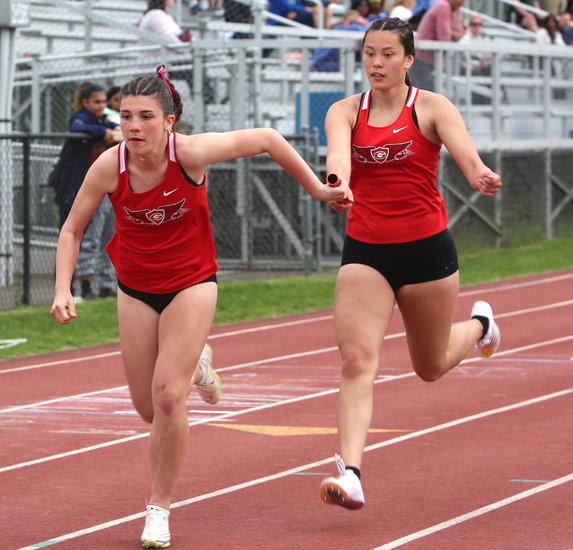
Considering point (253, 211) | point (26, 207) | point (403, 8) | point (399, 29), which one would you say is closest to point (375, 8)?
point (403, 8)

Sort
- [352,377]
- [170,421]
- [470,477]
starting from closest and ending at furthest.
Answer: [170,421]
[352,377]
[470,477]

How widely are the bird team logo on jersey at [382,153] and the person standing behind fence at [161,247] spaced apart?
355 mm

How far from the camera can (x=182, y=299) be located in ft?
18.6

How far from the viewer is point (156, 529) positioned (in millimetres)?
5496

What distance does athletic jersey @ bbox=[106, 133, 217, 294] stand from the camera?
5621 millimetres

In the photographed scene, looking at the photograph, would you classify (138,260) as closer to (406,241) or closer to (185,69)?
(406,241)

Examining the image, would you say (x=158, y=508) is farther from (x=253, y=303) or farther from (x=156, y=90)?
(x=253, y=303)

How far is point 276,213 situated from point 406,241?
35.0 feet

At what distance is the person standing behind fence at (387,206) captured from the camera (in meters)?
5.99

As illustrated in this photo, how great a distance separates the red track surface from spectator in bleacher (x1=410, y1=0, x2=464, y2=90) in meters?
7.12

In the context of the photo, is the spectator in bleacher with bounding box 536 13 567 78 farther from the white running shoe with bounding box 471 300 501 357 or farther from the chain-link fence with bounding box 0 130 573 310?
the white running shoe with bounding box 471 300 501 357

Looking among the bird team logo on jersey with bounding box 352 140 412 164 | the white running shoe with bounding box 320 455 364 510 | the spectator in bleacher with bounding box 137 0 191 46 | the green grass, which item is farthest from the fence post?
the white running shoe with bounding box 320 455 364 510

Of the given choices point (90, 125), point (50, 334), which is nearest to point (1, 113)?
point (90, 125)

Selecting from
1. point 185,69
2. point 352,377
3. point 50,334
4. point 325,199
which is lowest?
point 50,334
